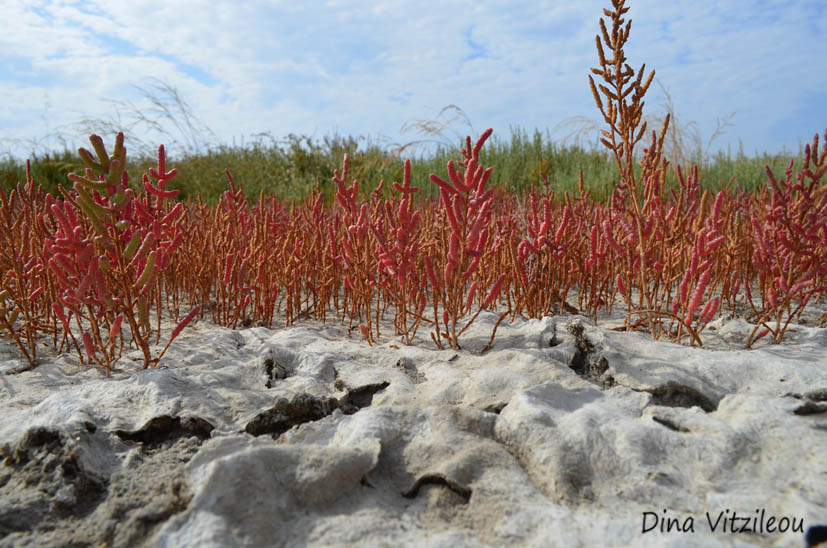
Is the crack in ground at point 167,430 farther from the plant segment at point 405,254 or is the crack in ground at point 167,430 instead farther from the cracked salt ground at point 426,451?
the plant segment at point 405,254

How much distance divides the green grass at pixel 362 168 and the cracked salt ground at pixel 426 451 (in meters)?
6.28

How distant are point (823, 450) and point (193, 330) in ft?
7.83

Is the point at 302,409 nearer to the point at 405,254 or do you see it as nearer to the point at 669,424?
the point at 405,254

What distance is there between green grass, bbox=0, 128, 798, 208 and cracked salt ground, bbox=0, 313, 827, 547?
6.28 metres

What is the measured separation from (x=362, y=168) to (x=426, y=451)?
22.8ft

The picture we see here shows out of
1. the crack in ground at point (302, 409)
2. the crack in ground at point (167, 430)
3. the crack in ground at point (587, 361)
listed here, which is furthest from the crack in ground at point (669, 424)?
the crack in ground at point (167, 430)

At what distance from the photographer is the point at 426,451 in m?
1.21

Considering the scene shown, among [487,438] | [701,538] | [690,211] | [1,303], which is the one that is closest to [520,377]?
[487,438]

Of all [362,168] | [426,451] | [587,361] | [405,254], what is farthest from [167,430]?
[362,168]

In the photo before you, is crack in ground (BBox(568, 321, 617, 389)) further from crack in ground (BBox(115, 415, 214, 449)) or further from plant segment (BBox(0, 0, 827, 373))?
crack in ground (BBox(115, 415, 214, 449))

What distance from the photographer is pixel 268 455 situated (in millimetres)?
1093

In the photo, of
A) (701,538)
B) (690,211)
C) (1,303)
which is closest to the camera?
(701,538)

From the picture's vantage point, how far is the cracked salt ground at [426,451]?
0.98 meters

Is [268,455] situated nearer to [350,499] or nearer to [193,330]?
[350,499]
